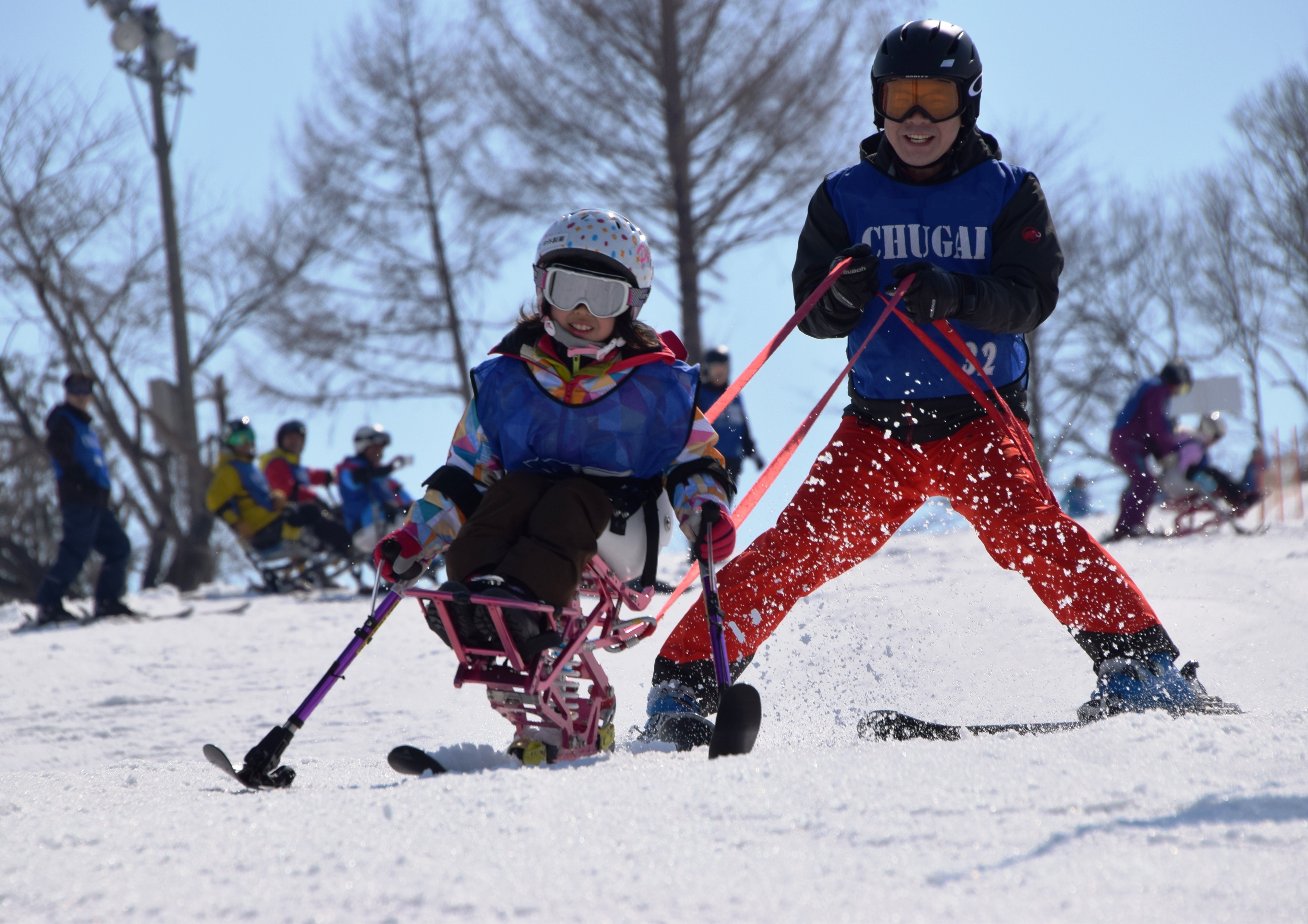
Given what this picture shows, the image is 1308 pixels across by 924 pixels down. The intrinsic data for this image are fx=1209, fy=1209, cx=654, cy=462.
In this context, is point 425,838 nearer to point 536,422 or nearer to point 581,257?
point 536,422

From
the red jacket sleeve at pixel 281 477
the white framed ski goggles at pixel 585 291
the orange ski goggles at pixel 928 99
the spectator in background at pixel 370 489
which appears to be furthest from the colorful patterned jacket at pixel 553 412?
the red jacket sleeve at pixel 281 477

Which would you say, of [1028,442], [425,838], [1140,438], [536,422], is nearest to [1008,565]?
[1028,442]

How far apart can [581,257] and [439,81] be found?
12056mm

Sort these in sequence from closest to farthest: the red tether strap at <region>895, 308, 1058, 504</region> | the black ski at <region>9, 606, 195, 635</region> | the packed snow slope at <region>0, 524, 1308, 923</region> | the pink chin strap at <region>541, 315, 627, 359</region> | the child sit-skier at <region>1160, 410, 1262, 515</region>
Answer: the packed snow slope at <region>0, 524, 1308, 923</region>
the pink chin strap at <region>541, 315, 627, 359</region>
the red tether strap at <region>895, 308, 1058, 504</region>
the black ski at <region>9, 606, 195, 635</region>
the child sit-skier at <region>1160, 410, 1262, 515</region>

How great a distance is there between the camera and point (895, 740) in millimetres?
2742

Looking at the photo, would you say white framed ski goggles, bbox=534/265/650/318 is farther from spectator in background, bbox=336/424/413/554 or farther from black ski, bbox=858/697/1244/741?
spectator in background, bbox=336/424/413/554

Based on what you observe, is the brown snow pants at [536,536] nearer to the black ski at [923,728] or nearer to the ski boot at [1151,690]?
the black ski at [923,728]

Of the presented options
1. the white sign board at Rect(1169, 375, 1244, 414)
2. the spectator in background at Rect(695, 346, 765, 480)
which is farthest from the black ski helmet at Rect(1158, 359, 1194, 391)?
the white sign board at Rect(1169, 375, 1244, 414)

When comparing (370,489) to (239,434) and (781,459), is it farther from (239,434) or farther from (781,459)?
(781,459)

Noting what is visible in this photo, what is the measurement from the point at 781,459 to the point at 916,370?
438 mm

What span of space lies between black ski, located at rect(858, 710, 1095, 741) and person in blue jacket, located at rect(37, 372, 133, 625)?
6930 millimetres

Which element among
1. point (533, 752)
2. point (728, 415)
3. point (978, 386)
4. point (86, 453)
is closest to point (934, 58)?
point (978, 386)

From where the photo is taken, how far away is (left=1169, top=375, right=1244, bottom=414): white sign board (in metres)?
15.8

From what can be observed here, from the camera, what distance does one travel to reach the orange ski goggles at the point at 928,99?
3.15 m
